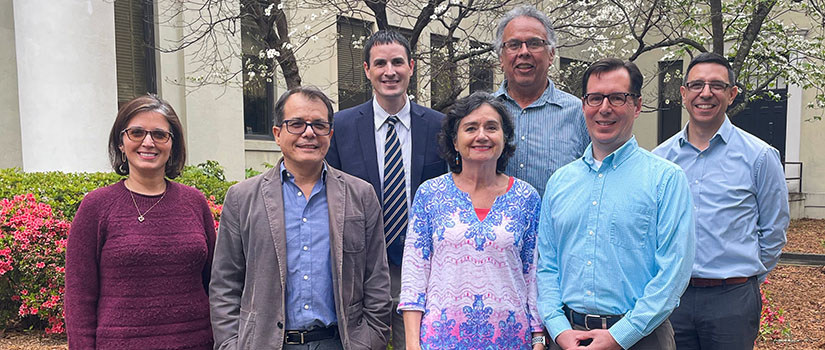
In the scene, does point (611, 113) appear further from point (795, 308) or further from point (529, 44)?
point (795, 308)

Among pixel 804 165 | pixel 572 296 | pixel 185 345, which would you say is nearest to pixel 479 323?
pixel 572 296

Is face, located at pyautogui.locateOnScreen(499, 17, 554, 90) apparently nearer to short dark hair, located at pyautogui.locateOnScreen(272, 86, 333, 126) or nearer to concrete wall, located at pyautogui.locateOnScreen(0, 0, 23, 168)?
short dark hair, located at pyautogui.locateOnScreen(272, 86, 333, 126)

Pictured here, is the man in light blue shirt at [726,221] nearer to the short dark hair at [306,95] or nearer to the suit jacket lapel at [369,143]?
the suit jacket lapel at [369,143]

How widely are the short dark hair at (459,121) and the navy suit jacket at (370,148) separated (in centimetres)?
28

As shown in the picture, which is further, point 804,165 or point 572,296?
point 804,165

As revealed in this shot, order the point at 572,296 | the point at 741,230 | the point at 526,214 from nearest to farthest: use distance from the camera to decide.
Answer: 1. the point at 572,296
2. the point at 526,214
3. the point at 741,230

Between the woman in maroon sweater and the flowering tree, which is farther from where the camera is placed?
the flowering tree

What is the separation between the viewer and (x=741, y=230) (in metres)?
3.54

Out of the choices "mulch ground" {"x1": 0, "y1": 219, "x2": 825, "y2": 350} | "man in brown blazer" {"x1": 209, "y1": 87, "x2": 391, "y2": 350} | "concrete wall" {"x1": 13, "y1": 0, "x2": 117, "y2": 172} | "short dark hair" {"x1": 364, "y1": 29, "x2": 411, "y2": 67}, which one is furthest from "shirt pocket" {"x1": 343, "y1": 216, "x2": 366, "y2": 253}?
"concrete wall" {"x1": 13, "y1": 0, "x2": 117, "y2": 172}

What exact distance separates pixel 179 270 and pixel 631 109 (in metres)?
2.26

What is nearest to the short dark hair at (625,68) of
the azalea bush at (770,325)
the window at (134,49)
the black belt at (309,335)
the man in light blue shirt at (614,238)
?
the man in light blue shirt at (614,238)

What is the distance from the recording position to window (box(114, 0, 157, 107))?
10.1m

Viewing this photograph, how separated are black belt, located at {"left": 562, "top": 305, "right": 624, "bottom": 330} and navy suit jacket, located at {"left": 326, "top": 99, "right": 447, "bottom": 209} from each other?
1.17 metres

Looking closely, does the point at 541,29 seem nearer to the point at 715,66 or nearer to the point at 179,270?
the point at 715,66
